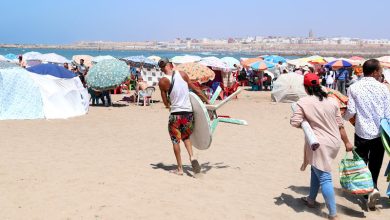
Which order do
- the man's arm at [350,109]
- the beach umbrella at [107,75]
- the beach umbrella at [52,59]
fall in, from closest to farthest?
the man's arm at [350,109], the beach umbrella at [107,75], the beach umbrella at [52,59]

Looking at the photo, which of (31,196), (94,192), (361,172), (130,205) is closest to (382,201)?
(361,172)

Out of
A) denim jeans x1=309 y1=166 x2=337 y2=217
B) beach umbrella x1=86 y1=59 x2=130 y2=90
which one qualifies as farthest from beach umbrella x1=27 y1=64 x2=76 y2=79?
denim jeans x1=309 y1=166 x2=337 y2=217

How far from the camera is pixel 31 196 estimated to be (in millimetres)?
4785

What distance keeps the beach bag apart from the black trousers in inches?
7.0

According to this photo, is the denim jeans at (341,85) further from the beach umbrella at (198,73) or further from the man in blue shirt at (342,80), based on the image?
the beach umbrella at (198,73)

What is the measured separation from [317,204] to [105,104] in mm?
10526

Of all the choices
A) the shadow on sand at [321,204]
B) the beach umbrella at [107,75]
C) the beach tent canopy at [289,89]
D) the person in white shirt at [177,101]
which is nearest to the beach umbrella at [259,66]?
the beach tent canopy at [289,89]

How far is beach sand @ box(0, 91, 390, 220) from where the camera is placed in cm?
454

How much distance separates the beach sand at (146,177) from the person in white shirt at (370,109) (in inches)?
24.3

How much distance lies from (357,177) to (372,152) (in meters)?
0.36

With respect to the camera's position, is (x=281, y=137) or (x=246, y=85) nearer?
(x=281, y=137)

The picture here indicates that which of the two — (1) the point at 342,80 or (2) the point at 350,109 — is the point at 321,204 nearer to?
(2) the point at 350,109

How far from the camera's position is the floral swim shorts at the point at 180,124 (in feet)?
18.9

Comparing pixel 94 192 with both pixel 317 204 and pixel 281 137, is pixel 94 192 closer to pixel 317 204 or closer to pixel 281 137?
pixel 317 204
